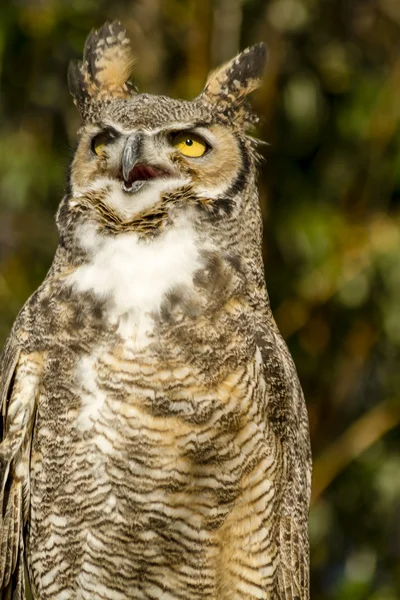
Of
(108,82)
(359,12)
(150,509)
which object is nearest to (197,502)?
(150,509)

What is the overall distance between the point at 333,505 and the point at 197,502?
6.55 ft

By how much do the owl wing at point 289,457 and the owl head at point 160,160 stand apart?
0.32 metres

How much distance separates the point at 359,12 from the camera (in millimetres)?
4133

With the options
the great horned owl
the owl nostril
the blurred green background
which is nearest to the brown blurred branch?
the blurred green background

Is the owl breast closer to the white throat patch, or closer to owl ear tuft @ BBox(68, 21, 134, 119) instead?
the white throat patch

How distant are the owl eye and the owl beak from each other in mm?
76

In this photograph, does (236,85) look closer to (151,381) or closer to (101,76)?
(101,76)

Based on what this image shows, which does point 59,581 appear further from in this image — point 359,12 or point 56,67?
point 359,12

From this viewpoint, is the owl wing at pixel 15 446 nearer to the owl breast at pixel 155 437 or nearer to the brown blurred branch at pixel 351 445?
the owl breast at pixel 155 437

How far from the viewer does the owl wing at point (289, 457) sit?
211cm

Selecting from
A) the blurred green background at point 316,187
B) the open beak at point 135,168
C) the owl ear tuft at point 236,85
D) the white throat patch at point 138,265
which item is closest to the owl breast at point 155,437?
the white throat patch at point 138,265

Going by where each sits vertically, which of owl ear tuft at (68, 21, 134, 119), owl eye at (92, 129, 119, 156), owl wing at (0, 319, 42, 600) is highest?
owl ear tuft at (68, 21, 134, 119)

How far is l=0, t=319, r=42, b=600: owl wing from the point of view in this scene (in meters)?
2.07

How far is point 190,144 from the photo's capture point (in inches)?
82.2
